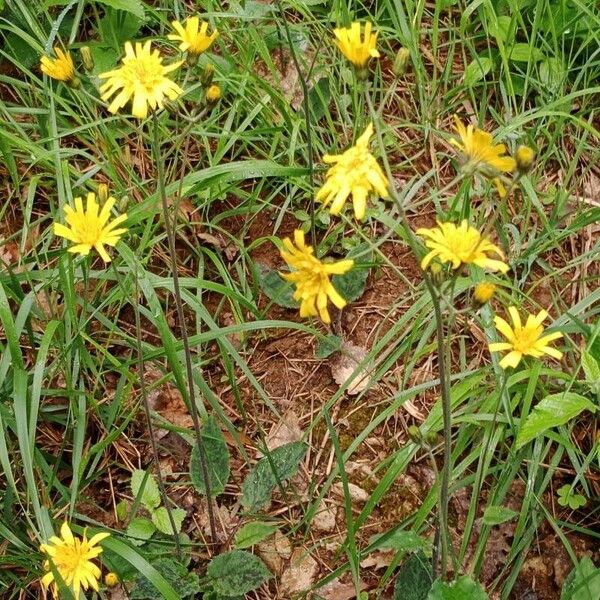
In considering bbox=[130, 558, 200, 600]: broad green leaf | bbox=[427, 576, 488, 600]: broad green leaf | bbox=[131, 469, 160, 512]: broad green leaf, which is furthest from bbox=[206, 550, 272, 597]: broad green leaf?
bbox=[427, 576, 488, 600]: broad green leaf

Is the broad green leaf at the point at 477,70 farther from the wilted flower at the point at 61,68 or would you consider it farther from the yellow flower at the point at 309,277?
the yellow flower at the point at 309,277

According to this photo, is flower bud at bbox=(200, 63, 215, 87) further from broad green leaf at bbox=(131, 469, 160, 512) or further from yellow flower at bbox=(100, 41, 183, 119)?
broad green leaf at bbox=(131, 469, 160, 512)

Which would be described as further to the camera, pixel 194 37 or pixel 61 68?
pixel 61 68

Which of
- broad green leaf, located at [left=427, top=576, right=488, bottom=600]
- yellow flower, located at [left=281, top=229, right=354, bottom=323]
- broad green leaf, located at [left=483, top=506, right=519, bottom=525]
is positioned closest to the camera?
yellow flower, located at [left=281, top=229, right=354, bottom=323]

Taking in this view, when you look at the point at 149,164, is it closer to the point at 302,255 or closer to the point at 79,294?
the point at 79,294

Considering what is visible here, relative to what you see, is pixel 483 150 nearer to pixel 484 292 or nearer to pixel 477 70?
pixel 484 292

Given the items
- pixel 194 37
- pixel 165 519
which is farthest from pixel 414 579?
pixel 194 37
